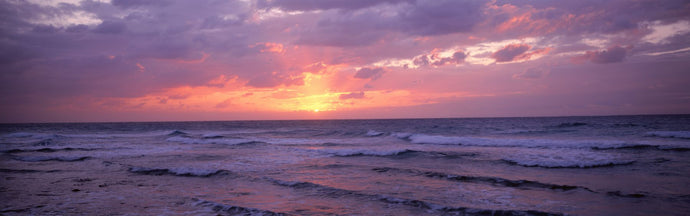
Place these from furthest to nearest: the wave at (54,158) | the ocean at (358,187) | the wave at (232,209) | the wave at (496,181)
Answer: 1. the wave at (54,158)
2. the wave at (496,181)
3. the ocean at (358,187)
4. the wave at (232,209)

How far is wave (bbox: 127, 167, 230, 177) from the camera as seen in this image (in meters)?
13.6

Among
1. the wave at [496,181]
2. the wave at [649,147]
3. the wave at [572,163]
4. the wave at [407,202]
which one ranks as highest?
the wave at [649,147]

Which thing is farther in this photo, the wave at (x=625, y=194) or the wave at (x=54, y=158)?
the wave at (x=54, y=158)

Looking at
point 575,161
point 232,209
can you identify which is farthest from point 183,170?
point 575,161

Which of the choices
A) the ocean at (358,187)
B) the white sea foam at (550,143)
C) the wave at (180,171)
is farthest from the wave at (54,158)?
the white sea foam at (550,143)

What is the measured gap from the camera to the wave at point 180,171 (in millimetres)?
13646

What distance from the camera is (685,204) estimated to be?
8.34m

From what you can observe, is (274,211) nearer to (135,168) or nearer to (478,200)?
(478,200)

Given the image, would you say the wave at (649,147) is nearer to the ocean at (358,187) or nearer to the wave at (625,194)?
the ocean at (358,187)

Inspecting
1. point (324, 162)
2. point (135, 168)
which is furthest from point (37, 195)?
point (324, 162)

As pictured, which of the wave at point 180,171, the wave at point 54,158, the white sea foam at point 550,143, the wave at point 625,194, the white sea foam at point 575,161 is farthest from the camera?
the white sea foam at point 550,143

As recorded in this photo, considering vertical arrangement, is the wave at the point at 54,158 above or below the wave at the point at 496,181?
above

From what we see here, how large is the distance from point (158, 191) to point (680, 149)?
24.5 meters

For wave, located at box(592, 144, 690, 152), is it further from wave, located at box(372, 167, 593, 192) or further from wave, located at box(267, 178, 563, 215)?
wave, located at box(267, 178, 563, 215)
